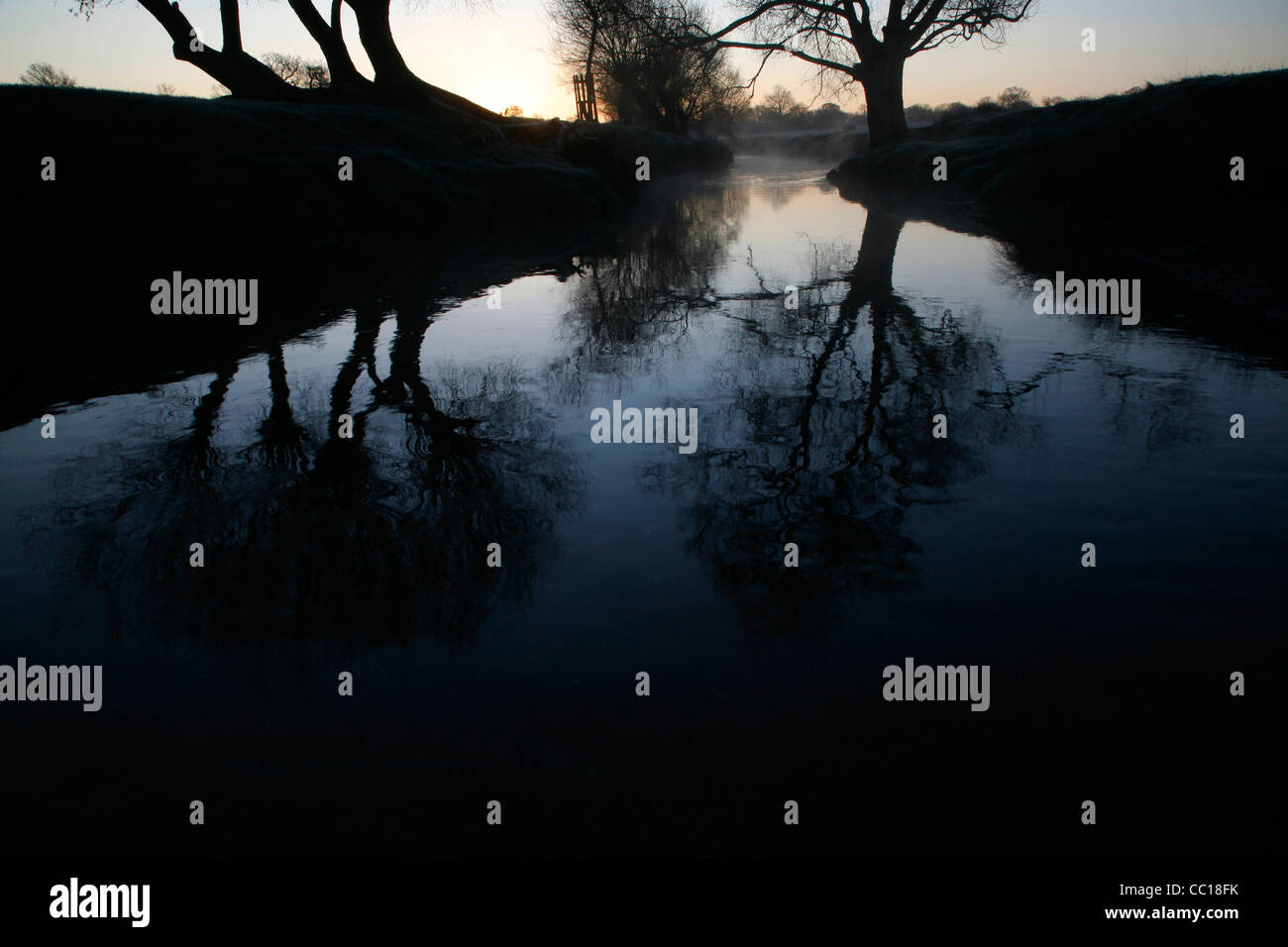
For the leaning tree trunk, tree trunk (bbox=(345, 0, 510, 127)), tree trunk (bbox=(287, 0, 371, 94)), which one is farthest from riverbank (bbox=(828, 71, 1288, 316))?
the leaning tree trunk

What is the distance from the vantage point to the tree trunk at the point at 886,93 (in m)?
29.4

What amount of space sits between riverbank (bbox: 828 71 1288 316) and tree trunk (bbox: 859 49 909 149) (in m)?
10.8

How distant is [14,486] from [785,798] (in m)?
4.80

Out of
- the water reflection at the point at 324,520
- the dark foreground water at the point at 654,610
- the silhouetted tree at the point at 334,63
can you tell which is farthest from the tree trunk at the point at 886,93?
the water reflection at the point at 324,520

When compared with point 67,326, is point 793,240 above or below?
above

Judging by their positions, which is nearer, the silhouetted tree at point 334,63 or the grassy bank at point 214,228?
the grassy bank at point 214,228

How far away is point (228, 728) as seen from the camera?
9.12 ft

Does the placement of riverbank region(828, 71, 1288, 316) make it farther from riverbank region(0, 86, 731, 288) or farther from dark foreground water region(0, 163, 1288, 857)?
riverbank region(0, 86, 731, 288)

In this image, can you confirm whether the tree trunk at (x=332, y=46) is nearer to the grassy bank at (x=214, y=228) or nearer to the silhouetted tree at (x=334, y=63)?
the silhouetted tree at (x=334, y=63)

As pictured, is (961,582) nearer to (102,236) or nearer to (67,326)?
(67,326)

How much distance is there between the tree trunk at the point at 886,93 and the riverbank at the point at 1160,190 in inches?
424

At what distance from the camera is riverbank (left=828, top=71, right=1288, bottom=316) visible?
1048 centimetres
